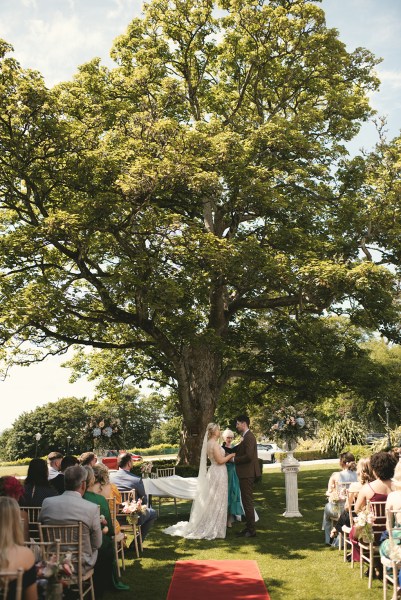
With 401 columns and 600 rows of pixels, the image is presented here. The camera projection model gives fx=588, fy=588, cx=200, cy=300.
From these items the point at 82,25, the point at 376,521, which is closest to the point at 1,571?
the point at 376,521

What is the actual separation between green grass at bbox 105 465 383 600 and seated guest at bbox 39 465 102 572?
49.8 inches

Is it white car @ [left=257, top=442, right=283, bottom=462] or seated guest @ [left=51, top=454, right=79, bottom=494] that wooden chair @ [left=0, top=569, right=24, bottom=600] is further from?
white car @ [left=257, top=442, right=283, bottom=462]

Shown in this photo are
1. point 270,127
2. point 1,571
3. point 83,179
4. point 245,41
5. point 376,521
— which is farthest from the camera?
point 245,41

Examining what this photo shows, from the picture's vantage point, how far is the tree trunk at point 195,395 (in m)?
18.8

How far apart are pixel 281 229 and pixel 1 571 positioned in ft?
50.9

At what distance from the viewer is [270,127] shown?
59.9ft

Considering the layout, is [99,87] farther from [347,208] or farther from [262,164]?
[347,208]

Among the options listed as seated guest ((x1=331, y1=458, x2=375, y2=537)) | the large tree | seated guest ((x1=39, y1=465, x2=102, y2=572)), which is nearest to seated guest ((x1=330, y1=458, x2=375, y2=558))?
seated guest ((x1=331, y1=458, x2=375, y2=537))

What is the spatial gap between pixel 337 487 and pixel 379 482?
228 centimetres

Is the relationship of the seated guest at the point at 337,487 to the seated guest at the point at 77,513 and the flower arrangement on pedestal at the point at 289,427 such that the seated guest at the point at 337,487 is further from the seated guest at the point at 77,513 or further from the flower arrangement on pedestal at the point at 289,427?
the seated guest at the point at 77,513

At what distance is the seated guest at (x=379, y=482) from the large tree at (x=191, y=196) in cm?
870

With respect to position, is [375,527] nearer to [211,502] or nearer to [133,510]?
[133,510]

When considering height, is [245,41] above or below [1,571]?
above

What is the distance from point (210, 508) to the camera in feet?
36.3
